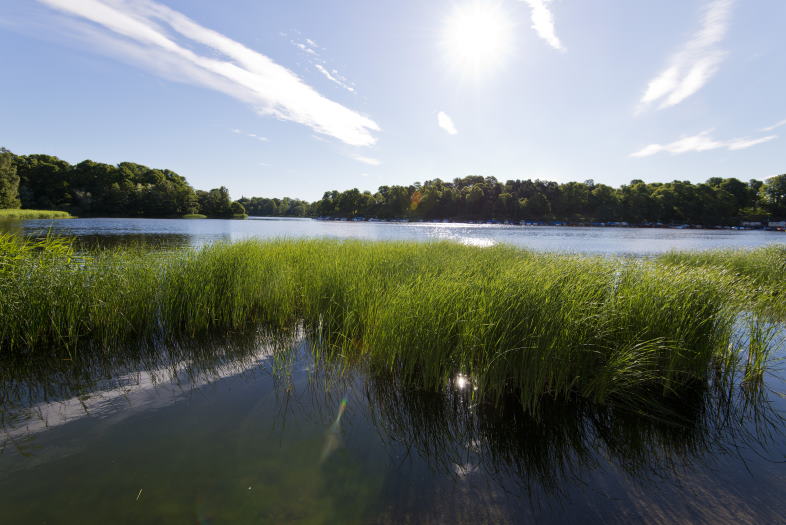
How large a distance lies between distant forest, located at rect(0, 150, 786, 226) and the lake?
73039 mm

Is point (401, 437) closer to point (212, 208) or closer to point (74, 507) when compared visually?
point (74, 507)

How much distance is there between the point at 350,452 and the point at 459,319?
200cm

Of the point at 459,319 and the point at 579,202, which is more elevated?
the point at 579,202

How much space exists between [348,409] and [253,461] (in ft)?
3.76

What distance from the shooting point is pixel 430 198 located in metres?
119

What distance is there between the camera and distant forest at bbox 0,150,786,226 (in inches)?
2884

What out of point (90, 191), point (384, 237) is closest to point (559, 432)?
point (384, 237)

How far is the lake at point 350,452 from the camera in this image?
8.26 ft

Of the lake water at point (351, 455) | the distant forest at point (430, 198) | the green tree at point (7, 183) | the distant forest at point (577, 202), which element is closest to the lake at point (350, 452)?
the lake water at point (351, 455)

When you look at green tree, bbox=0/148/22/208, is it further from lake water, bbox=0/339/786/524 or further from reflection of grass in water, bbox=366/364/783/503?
reflection of grass in water, bbox=366/364/783/503

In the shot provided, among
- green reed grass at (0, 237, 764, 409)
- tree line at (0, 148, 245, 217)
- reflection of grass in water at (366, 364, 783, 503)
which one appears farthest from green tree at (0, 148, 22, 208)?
reflection of grass in water at (366, 364, 783, 503)

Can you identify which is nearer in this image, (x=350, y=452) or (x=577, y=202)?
(x=350, y=452)

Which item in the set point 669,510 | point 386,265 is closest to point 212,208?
point 386,265

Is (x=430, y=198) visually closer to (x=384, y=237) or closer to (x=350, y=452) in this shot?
(x=384, y=237)
